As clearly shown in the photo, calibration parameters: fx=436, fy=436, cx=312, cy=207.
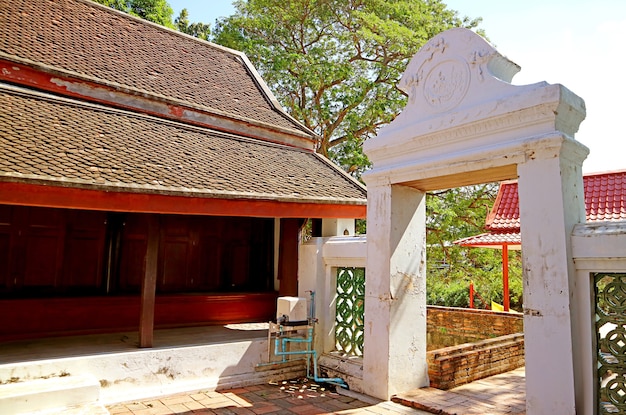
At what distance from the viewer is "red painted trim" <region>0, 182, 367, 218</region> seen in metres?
4.46

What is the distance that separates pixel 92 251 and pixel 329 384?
4.38 m

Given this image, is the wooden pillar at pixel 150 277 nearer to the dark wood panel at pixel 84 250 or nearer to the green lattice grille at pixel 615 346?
the dark wood panel at pixel 84 250

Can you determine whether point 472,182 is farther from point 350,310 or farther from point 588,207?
point 588,207

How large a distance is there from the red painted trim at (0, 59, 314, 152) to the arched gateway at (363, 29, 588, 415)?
3.80 m

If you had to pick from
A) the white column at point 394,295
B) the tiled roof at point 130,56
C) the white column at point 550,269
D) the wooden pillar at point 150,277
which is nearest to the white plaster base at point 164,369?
the wooden pillar at point 150,277

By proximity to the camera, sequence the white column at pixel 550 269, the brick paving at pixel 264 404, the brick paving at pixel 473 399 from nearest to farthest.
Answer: the white column at pixel 550 269
the brick paving at pixel 473 399
the brick paving at pixel 264 404

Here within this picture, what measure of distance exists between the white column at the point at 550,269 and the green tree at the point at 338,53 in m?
11.1

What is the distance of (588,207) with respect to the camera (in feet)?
29.8

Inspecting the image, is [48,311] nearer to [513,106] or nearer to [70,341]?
[70,341]

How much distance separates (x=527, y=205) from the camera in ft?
12.2

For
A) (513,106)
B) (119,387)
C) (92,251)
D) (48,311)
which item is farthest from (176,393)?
(513,106)

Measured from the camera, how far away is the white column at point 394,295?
193 inches

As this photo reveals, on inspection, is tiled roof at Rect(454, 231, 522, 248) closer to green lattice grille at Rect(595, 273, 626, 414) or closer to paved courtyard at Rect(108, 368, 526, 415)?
paved courtyard at Rect(108, 368, 526, 415)

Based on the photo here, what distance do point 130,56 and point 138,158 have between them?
13.7 feet
